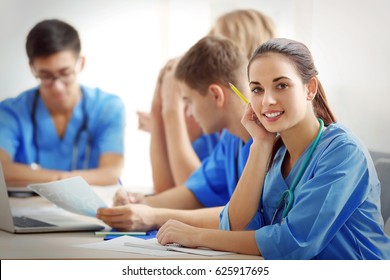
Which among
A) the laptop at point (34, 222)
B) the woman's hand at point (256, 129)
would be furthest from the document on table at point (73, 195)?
the woman's hand at point (256, 129)

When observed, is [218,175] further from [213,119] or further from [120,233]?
[120,233]

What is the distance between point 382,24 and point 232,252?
540mm

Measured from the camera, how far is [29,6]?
2.06m

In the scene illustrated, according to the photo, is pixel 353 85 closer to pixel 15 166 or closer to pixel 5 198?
pixel 5 198

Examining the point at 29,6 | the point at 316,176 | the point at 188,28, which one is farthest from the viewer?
the point at 188,28

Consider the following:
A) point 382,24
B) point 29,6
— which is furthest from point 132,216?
point 29,6

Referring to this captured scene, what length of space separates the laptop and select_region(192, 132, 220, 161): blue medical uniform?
1.95 ft

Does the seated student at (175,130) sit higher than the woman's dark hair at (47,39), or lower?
lower

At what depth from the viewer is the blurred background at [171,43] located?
148 cm

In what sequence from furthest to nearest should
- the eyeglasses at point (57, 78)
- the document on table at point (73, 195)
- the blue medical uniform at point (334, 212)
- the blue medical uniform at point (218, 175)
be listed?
the eyeglasses at point (57, 78) → the blue medical uniform at point (218, 175) → the document on table at point (73, 195) → the blue medical uniform at point (334, 212)

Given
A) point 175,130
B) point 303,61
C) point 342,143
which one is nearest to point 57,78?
point 175,130

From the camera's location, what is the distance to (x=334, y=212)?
4.01 feet

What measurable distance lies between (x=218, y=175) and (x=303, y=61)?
1.92 ft

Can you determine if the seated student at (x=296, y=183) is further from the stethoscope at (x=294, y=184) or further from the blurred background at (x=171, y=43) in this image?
the blurred background at (x=171, y=43)
